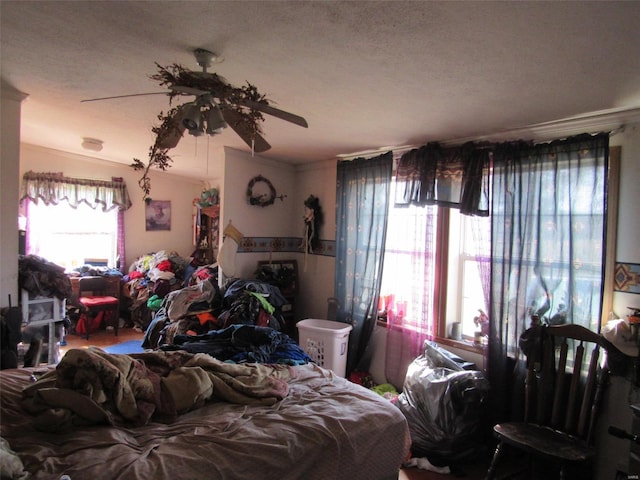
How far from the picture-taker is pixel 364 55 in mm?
1728

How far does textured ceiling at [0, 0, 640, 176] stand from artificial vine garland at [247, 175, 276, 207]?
148 cm

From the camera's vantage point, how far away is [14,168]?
106 inches

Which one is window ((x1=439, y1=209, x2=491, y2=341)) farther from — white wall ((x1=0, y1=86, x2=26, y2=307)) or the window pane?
white wall ((x1=0, y1=86, x2=26, y2=307))

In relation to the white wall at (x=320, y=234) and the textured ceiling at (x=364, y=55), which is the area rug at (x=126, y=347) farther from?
the textured ceiling at (x=364, y=55)

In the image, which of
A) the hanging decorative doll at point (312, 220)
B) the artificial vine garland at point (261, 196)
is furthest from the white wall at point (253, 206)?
the hanging decorative doll at point (312, 220)

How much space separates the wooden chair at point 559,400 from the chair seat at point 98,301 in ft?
16.2

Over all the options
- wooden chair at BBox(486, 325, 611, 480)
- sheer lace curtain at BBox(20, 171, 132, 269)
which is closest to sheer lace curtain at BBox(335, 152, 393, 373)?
wooden chair at BBox(486, 325, 611, 480)

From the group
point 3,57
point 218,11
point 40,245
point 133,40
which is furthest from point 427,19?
point 40,245

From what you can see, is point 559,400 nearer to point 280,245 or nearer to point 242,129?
point 242,129

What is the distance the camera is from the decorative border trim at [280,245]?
13.7 ft

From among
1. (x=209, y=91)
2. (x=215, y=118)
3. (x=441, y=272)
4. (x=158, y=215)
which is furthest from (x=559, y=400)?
(x=158, y=215)

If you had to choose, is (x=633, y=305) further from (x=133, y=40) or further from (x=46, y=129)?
(x=46, y=129)

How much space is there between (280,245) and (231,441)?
3.16 metres

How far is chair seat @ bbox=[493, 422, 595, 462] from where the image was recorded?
1.89m
